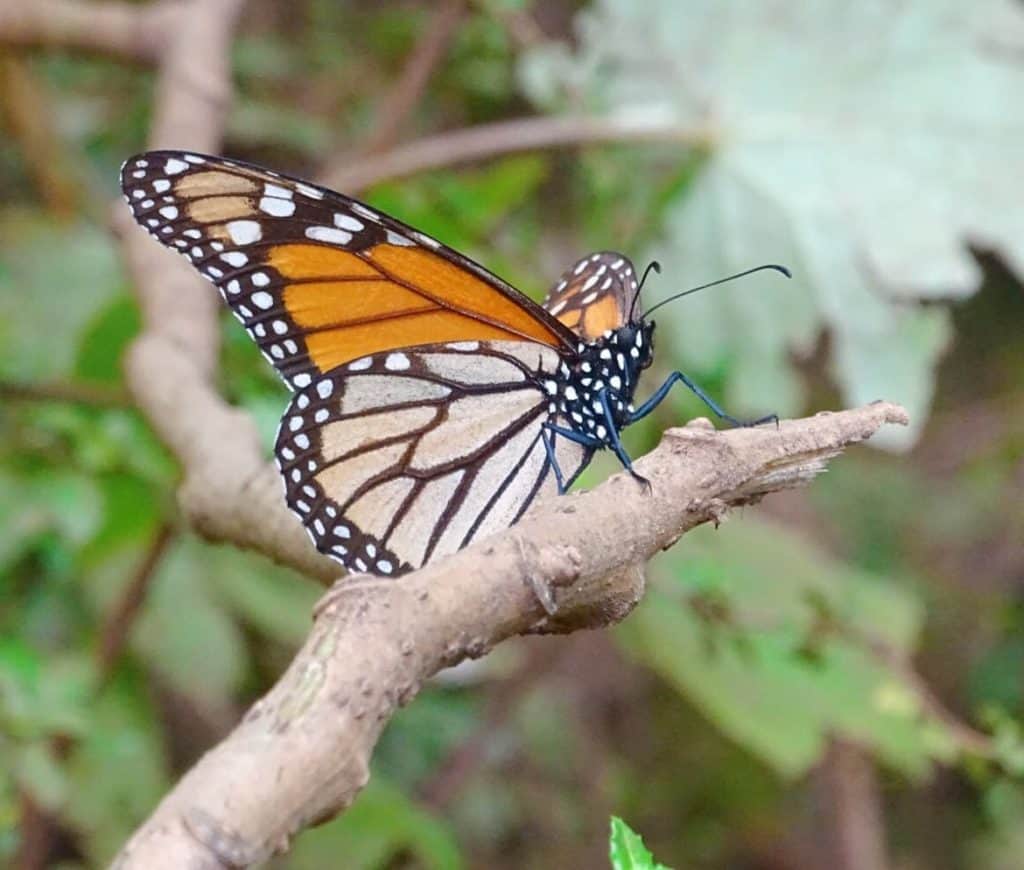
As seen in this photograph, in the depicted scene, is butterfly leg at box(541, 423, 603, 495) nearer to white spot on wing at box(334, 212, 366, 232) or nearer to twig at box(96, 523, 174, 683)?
white spot on wing at box(334, 212, 366, 232)

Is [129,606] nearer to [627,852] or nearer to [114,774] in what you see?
[114,774]

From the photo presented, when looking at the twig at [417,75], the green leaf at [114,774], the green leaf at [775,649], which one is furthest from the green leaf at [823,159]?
the green leaf at [114,774]

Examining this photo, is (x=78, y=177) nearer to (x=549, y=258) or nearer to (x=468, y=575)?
(x=549, y=258)

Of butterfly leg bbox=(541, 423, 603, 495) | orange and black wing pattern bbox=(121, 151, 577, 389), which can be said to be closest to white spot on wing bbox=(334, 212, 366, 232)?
orange and black wing pattern bbox=(121, 151, 577, 389)

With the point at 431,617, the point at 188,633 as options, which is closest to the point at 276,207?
the point at 431,617

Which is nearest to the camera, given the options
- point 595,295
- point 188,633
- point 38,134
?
point 595,295

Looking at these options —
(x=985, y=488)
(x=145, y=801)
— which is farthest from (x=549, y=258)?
(x=145, y=801)

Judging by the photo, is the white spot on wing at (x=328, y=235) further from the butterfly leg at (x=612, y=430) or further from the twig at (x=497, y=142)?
the twig at (x=497, y=142)
